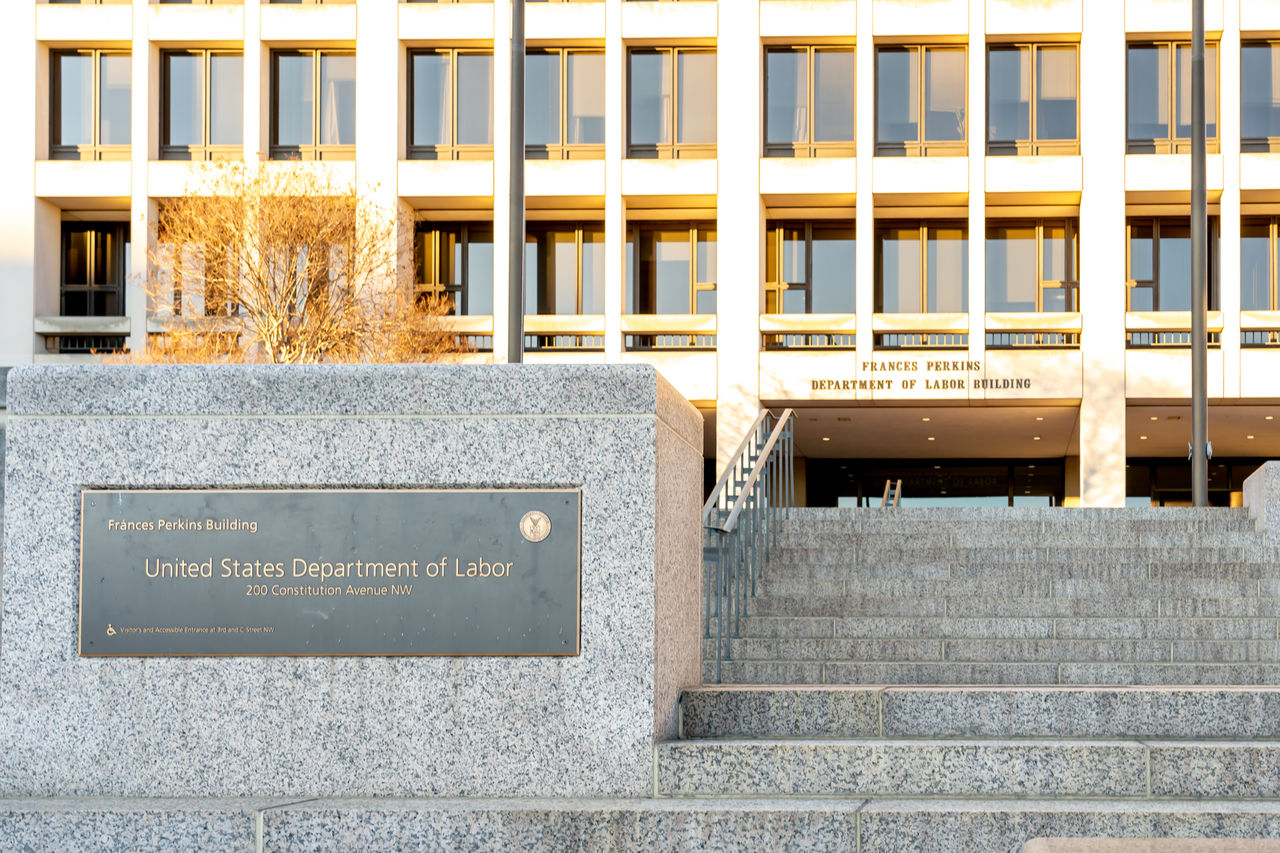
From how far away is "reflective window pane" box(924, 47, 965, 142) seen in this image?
94.2 ft

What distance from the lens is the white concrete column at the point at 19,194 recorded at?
28938 mm

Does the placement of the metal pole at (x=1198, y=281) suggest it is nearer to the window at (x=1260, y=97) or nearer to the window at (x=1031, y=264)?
the window at (x=1031, y=264)

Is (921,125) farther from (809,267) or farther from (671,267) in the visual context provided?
(671,267)

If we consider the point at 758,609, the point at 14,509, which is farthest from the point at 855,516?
the point at 14,509

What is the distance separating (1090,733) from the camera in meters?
5.83

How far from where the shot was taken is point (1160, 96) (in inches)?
1126

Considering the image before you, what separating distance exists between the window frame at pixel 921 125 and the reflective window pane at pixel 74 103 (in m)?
16.9

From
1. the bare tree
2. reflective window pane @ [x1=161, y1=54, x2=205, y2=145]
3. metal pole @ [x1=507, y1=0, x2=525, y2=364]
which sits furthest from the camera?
reflective window pane @ [x1=161, y1=54, x2=205, y2=145]

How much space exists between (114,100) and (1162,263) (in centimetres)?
2291

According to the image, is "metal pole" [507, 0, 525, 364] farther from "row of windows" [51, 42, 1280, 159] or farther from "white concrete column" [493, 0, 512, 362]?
"row of windows" [51, 42, 1280, 159]

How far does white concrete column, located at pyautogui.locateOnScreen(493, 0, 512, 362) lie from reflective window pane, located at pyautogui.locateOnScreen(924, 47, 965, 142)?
882cm

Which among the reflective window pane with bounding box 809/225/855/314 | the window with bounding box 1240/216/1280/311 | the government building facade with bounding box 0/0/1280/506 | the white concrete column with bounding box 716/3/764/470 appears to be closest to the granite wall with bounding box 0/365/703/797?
the government building facade with bounding box 0/0/1280/506

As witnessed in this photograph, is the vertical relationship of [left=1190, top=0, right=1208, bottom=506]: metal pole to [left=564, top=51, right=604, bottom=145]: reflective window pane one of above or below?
below

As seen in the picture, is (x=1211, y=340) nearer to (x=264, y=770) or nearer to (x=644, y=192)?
(x=644, y=192)
